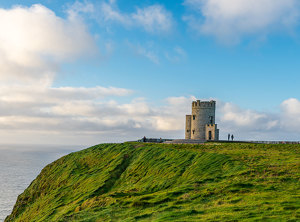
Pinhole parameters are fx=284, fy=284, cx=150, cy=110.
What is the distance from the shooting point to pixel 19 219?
4194 cm

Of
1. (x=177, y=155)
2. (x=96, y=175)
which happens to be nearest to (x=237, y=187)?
(x=177, y=155)

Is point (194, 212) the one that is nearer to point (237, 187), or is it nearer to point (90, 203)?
point (237, 187)

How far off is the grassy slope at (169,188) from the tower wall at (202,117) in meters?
33.6

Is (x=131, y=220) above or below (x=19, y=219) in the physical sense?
above

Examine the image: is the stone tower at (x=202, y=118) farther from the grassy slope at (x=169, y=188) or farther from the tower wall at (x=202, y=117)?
the grassy slope at (x=169, y=188)

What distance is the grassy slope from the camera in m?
16.7

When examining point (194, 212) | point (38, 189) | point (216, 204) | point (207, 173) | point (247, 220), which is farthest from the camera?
point (38, 189)

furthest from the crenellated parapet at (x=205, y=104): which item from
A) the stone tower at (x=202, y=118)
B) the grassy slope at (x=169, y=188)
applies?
the grassy slope at (x=169, y=188)

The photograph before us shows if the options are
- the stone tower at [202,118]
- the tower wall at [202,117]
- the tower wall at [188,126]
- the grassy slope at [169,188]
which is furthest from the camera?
the tower wall at [188,126]

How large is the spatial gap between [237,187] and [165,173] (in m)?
12.9

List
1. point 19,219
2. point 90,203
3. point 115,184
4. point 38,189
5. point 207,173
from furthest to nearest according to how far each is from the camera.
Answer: point 38,189 < point 19,219 < point 115,184 < point 207,173 < point 90,203

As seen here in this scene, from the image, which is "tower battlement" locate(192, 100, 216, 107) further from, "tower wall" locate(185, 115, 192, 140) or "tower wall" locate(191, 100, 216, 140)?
"tower wall" locate(185, 115, 192, 140)

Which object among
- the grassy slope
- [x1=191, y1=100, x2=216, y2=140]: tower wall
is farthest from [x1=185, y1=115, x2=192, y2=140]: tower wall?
the grassy slope

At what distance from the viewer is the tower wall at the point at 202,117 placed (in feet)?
271
